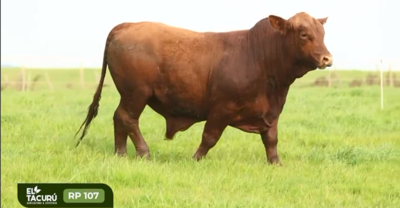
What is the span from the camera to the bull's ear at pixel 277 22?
6156 millimetres

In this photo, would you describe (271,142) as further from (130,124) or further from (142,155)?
(130,124)

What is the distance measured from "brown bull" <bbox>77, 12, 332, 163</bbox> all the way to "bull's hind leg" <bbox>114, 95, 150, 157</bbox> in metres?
0.01

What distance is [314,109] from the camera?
12.2m

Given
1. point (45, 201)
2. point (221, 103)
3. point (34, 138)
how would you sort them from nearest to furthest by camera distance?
Answer: point (45, 201) → point (221, 103) → point (34, 138)

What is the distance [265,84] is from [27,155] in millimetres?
2896

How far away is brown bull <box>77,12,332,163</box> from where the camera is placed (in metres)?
6.23

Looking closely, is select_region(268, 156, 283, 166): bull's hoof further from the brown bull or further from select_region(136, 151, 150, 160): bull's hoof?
select_region(136, 151, 150, 160): bull's hoof

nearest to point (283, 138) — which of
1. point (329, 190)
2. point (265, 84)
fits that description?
point (265, 84)

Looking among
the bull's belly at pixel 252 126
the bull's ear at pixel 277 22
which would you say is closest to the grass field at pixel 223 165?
the bull's belly at pixel 252 126

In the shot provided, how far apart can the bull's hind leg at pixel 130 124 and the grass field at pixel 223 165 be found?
17 centimetres

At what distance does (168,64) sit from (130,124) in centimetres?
94

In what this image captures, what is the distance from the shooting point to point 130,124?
21.9 feet

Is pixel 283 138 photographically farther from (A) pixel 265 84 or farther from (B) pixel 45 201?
(B) pixel 45 201

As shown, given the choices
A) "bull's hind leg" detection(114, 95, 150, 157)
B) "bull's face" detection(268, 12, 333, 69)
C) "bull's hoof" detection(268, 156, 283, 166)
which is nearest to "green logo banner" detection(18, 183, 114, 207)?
"bull's hind leg" detection(114, 95, 150, 157)
